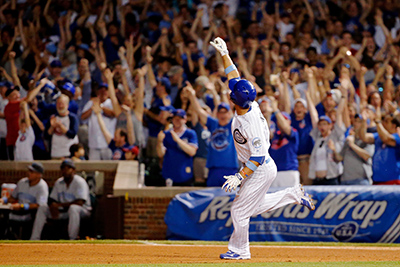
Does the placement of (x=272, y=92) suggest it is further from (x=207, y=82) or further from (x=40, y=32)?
(x=40, y=32)

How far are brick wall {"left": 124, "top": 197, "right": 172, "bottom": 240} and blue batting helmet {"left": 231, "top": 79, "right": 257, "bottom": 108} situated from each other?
14.7 feet

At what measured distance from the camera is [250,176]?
835 centimetres

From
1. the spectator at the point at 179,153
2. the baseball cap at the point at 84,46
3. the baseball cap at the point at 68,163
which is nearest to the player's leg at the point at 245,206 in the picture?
the spectator at the point at 179,153

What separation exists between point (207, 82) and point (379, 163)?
3949mm

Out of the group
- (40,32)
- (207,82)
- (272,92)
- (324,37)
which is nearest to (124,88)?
(207,82)

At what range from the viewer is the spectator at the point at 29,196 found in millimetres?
12297

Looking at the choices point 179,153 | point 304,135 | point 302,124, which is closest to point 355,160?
point 304,135

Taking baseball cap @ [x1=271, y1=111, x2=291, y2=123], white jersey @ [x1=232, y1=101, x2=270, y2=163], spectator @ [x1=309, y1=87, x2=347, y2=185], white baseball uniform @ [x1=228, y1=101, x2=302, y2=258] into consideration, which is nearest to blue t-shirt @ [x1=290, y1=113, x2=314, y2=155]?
spectator @ [x1=309, y1=87, x2=347, y2=185]

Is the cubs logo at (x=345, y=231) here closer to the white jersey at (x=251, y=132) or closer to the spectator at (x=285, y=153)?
the spectator at (x=285, y=153)

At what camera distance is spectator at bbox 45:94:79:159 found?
1329 cm

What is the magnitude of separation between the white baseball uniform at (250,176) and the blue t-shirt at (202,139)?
4.43 metres

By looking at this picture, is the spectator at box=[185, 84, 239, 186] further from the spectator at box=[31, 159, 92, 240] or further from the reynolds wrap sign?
the spectator at box=[31, 159, 92, 240]

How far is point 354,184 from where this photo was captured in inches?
472

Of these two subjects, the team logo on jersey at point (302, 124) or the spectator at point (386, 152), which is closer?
the spectator at point (386, 152)
